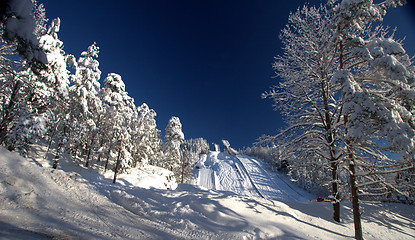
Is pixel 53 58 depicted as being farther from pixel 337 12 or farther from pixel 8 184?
pixel 337 12

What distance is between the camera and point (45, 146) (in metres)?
23.7

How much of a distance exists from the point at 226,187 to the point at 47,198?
34289 mm

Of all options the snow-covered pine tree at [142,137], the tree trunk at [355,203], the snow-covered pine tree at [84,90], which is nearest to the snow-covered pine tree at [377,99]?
the tree trunk at [355,203]

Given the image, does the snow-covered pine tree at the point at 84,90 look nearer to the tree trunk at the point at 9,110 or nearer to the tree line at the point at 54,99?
the tree line at the point at 54,99

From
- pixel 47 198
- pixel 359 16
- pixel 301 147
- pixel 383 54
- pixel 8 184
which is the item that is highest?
pixel 359 16

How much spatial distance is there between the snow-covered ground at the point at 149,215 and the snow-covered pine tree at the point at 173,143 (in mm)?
26594

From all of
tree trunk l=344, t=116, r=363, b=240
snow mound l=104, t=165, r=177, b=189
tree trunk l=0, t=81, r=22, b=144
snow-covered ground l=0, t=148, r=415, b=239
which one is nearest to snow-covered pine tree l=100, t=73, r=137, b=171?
snow mound l=104, t=165, r=177, b=189

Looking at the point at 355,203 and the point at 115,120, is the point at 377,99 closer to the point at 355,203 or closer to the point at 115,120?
the point at 355,203

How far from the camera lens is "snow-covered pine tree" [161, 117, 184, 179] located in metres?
35.9

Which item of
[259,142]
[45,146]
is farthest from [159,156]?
[259,142]

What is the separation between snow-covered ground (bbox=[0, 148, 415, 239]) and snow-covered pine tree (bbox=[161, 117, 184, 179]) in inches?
1047

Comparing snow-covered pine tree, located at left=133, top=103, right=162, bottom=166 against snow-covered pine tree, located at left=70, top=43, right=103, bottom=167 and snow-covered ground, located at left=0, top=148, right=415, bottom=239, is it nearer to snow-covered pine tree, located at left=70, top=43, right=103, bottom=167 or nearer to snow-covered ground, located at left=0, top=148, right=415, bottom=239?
snow-covered pine tree, located at left=70, top=43, right=103, bottom=167

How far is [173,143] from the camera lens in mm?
35812

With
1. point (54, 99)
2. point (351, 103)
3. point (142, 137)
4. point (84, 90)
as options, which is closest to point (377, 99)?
point (351, 103)
